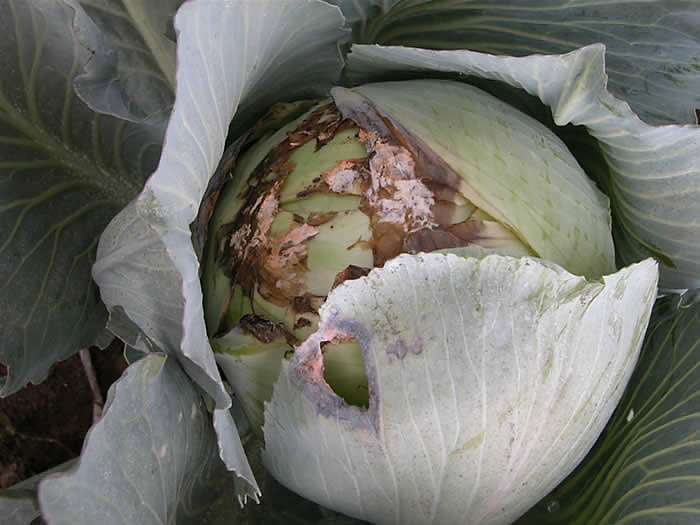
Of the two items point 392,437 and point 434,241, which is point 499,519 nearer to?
point 392,437

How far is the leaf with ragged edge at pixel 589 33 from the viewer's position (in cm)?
93

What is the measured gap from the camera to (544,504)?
3.18ft

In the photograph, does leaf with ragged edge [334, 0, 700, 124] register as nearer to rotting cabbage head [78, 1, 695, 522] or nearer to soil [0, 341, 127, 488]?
rotting cabbage head [78, 1, 695, 522]

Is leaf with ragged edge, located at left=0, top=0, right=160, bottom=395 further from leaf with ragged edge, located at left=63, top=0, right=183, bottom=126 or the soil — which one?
the soil

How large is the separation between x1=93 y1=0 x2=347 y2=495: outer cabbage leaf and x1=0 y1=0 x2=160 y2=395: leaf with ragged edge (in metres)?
0.14

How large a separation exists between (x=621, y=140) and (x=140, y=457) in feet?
1.80

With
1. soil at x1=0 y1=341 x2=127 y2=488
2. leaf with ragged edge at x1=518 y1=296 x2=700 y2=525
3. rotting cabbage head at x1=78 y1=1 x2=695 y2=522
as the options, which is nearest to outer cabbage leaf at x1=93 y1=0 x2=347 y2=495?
rotting cabbage head at x1=78 y1=1 x2=695 y2=522

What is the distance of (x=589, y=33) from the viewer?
952 millimetres

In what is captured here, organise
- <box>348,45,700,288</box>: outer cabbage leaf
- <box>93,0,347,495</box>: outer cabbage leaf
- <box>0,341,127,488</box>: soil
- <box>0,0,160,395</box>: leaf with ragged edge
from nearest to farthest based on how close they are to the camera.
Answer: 1. <box>93,0,347,495</box>: outer cabbage leaf
2. <box>348,45,700,288</box>: outer cabbage leaf
3. <box>0,0,160,395</box>: leaf with ragged edge
4. <box>0,341,127,488</box>: soil

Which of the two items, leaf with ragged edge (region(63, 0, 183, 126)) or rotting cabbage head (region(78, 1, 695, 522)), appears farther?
leaf with ragged edge (region(63, 0, 183, 126))

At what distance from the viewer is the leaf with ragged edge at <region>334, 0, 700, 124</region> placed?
0.93 meters

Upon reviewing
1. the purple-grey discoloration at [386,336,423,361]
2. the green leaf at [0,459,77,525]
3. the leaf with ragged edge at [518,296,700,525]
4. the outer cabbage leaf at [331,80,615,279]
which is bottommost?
the green leaf at [0,459,77,525]

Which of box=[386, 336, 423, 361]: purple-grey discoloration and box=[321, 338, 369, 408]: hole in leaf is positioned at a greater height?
box=[386, 336, 423, 361]: purple-grey discoloration

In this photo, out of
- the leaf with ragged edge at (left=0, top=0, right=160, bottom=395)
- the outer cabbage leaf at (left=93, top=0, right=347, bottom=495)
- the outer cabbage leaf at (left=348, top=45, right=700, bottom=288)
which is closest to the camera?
the outer cabbage leaf at (left=93, top=0, right=347, bottom=495)
